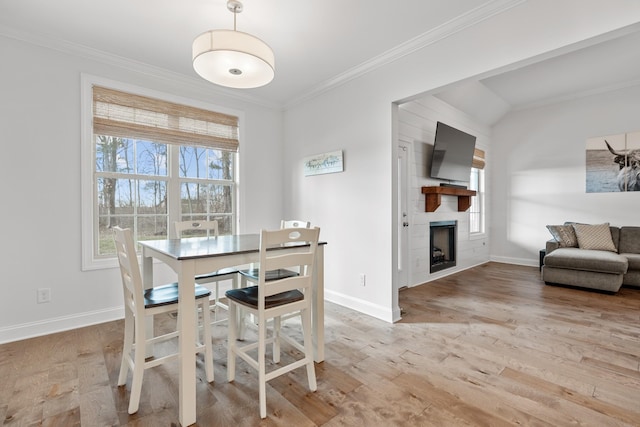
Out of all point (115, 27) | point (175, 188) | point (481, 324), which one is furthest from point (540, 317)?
point (115, 27)

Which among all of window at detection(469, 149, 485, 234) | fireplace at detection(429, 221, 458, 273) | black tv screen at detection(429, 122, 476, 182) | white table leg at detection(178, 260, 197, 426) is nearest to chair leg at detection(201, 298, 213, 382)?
white table leg at detection(178, 260, 197, 426)

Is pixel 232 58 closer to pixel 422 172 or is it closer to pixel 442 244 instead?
pixel 422 172

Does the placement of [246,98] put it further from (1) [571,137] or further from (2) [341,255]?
(1) [571,137]

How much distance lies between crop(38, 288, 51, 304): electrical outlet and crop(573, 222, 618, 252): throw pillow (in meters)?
6.54

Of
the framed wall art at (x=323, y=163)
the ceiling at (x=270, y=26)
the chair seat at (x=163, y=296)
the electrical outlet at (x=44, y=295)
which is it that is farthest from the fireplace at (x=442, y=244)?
the electrical outlet at (x=44, y=295)

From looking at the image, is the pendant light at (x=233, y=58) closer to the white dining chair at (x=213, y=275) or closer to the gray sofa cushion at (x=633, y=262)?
the white dining chair at (x=213, y=275)

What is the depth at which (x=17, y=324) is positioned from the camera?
2.49 m

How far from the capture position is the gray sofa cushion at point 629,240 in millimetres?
4203

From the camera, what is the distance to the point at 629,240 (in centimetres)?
427

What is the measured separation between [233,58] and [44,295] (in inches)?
104

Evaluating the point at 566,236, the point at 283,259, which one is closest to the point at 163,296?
the point at 283,259

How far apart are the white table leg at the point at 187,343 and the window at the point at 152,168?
194cm

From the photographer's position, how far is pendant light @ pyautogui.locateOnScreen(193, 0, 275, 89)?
1.70 metres

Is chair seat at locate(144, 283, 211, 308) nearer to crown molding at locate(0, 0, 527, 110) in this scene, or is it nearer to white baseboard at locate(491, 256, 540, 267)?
crown molding at locate(0, 0, 527, 110)
